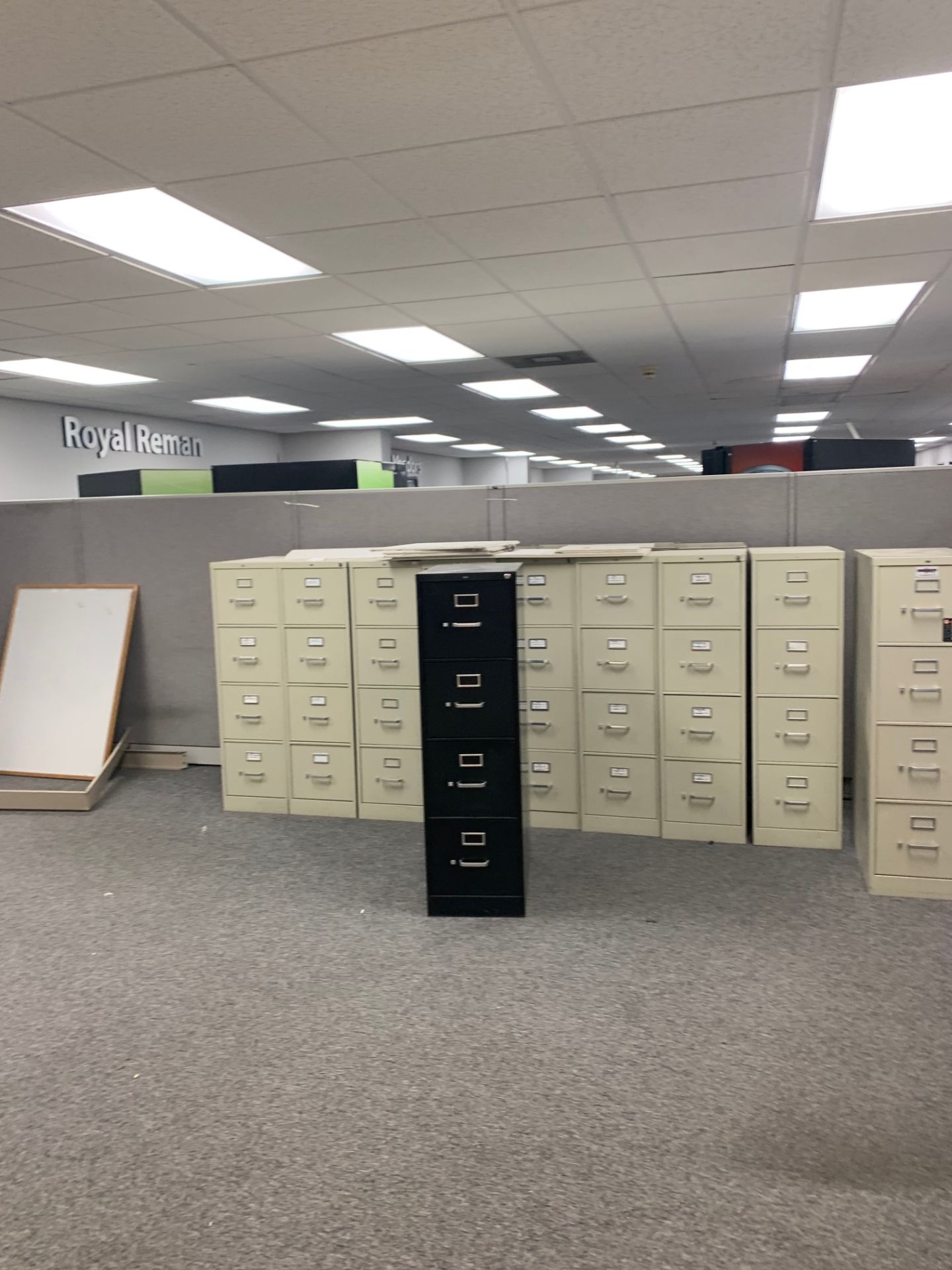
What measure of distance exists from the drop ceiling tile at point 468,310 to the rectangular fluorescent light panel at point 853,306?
4.57 feet

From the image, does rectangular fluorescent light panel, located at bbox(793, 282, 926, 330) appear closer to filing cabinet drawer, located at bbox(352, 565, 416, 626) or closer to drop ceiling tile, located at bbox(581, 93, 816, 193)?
drop ceiling tile, located at bbox(581, 93, 816, 193)

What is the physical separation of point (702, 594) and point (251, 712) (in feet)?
5.99

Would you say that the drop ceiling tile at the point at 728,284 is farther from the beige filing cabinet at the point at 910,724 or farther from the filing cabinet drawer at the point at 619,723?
the filing cabinet drawer at the point at 619,723

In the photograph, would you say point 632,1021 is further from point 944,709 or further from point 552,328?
point 552,328

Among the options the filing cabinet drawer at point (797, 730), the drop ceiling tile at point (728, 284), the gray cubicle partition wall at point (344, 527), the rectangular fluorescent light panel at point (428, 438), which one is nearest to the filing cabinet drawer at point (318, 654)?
the gray cubicle partition wall at point (344, 527)

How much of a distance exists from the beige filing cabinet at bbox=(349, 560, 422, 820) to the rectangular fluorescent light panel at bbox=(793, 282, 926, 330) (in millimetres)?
2519

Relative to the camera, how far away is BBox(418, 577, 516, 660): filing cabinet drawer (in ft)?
8.46

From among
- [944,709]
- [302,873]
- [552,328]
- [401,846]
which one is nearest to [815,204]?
[944,709]

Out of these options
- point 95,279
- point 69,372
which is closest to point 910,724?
point 95,279

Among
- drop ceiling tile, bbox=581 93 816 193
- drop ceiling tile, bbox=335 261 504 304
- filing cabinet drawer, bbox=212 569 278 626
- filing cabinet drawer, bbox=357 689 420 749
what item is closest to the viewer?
drop ceiling tile, bbox=581 93 816 193

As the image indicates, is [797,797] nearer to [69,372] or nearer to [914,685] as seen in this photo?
[914,685]

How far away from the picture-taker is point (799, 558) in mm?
2943

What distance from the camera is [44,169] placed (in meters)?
2.52

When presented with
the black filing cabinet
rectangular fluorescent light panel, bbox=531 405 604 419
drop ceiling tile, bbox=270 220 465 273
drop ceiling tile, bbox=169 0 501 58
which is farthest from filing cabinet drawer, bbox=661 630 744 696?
rectangular fluorescent light panel, bbox=531 405 604 419
